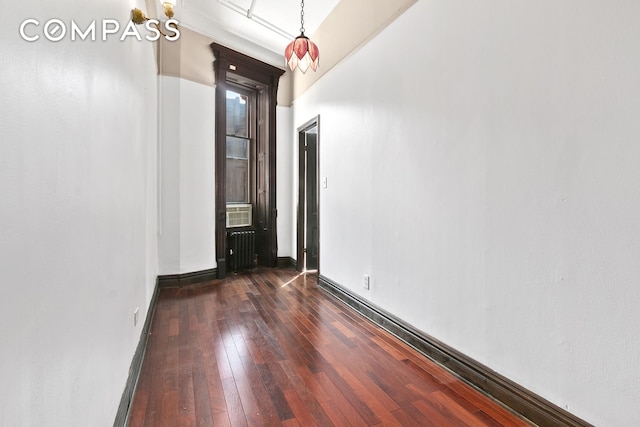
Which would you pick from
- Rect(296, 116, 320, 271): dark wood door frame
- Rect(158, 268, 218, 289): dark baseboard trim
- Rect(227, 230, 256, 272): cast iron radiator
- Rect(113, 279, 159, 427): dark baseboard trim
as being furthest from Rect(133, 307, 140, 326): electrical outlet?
Rect(296, 116, 320, 271): dark wood door frame

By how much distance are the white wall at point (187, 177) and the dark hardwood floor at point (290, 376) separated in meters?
1.10

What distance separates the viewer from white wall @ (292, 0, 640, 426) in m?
1.36

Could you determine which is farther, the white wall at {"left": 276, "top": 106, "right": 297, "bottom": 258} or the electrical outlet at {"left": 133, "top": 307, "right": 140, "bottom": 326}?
the white wall at {"left": 276, "top": 106, "right": 297, "bottom": 258}

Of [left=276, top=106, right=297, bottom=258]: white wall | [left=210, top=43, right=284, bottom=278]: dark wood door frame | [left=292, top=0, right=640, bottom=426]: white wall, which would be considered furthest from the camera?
[left=276, top=106, right=297, bottom=258]: white wall

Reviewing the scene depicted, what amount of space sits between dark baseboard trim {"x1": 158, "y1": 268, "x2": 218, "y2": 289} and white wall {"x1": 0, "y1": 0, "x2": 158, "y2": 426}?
102 inches

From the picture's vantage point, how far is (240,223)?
5141 mm

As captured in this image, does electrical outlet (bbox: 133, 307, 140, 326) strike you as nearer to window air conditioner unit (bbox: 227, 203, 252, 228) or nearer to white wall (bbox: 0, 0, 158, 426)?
white wall (bbox: 0, 0, 158, 426)

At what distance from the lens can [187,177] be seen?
4180mm

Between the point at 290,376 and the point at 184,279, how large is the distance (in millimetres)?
2637

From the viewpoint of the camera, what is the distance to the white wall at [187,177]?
4.03 m

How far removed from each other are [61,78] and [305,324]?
2.58m

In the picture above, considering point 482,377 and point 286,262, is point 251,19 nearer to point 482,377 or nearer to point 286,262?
point 286,262

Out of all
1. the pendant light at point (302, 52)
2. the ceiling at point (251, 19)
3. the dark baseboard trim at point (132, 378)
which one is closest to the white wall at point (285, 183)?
the ceiling at point (251, 19)

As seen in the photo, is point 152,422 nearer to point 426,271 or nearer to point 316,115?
point 426,271
